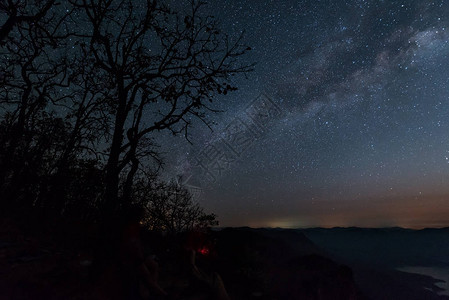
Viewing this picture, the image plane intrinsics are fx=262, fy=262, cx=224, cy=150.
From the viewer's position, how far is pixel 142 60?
36.5 feet

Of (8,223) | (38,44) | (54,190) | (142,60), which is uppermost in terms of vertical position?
(142,60)

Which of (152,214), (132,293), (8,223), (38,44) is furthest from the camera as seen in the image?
(152,214)

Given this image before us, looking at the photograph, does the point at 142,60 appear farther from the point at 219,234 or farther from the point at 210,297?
the point at 219,234

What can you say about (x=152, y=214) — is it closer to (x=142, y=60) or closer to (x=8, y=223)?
(x=8, y=223)

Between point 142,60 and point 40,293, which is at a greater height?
point 142,60

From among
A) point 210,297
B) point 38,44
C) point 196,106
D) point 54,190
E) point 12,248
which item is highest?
point 38,44

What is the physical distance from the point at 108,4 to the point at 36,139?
13027 millimetres

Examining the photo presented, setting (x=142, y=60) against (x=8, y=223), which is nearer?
(x=8, y=223)

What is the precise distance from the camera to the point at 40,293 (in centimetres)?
561

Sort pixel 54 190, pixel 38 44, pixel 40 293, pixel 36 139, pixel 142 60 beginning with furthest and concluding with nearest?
pixel 36 139, pixel 54 190, pixel 142 60, pixel 38 44, pixel 40 293

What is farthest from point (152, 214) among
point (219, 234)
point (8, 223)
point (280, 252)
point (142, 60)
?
point (280, 252)

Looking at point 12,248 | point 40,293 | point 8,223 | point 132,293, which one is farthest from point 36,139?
point 132,293

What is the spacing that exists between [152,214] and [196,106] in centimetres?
1606

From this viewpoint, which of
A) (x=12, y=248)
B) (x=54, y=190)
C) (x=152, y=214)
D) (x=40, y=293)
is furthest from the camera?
(x=152, y=214)
